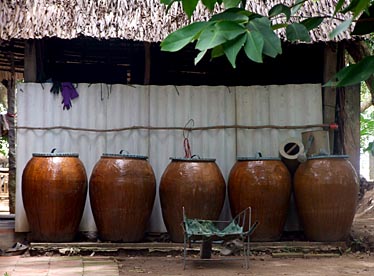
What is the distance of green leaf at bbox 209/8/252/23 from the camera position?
0.99m

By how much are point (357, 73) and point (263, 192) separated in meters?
Result: 4.31

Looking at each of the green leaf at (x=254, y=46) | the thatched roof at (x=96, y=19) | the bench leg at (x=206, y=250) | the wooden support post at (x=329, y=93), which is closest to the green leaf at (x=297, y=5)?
the green leaf at (x=254, y=46)

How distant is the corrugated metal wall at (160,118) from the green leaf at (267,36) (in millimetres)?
4714

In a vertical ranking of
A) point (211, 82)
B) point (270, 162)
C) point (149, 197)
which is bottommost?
point (149, 197)

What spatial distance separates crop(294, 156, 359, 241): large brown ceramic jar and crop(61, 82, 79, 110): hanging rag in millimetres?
2565

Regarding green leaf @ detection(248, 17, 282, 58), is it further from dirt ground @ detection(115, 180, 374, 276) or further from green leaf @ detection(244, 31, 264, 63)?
dirt ground @ detection(115, 180, 374, 276)

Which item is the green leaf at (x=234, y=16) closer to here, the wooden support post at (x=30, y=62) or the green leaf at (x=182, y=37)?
the green leaf at (x=182, y=37)

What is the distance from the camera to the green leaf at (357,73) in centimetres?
93

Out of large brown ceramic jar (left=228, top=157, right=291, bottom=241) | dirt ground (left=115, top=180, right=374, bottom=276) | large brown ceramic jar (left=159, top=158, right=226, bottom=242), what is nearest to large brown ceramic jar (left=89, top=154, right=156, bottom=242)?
large brown ceramic jar (left=159, top=158, right=226, bottom=242)

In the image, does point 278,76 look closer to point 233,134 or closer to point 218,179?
point 233,134

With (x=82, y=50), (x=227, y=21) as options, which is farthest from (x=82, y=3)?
(x=227, y=21)

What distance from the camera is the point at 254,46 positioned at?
94cm

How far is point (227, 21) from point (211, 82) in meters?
5.97

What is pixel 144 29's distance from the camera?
205 inches
